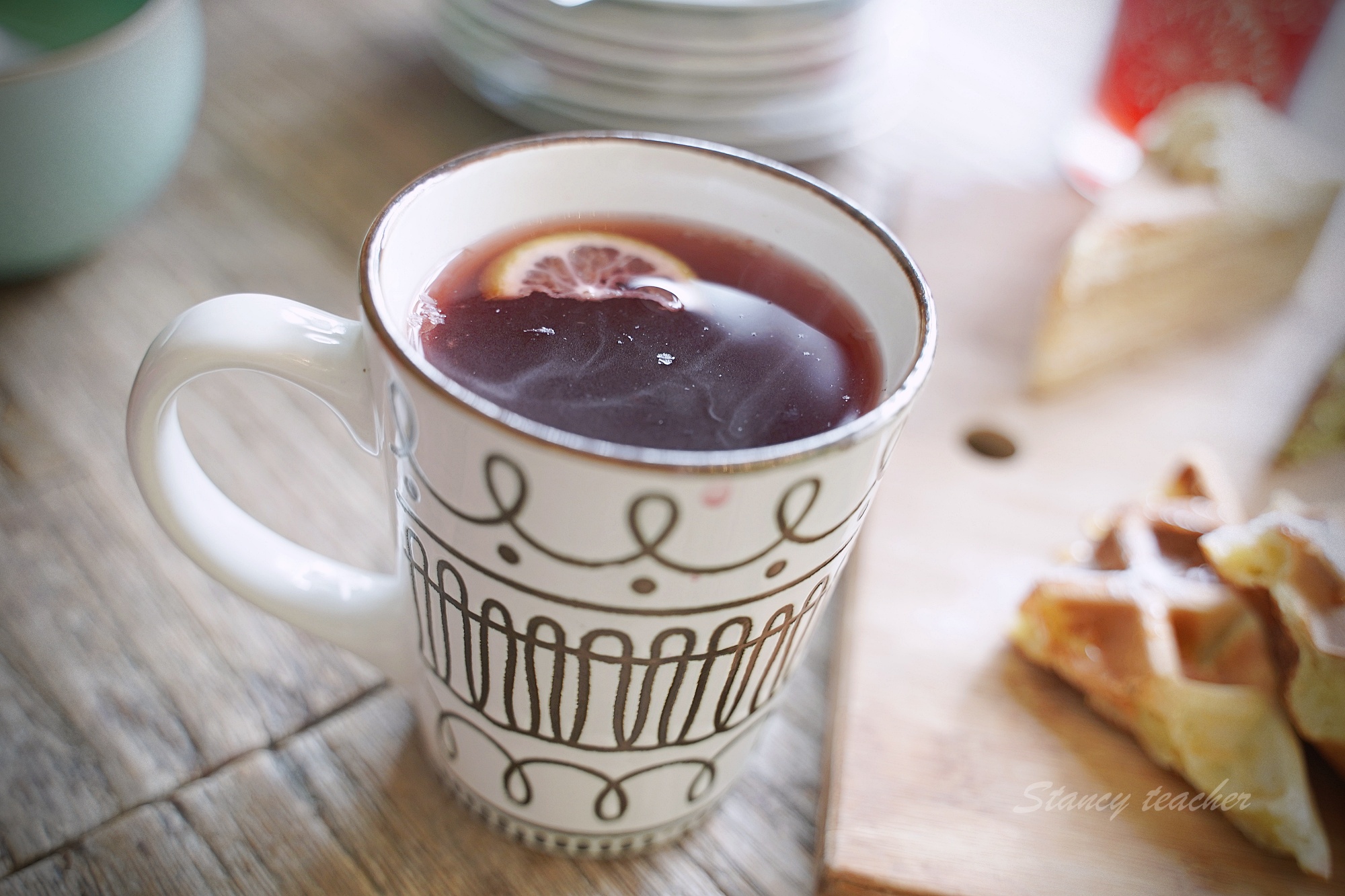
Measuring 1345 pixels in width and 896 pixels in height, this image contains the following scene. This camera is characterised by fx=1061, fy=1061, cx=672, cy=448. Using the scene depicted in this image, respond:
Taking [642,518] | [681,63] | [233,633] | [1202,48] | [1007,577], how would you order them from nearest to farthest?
[642,518] → [233,633] → [1007,577] → [681,63] → [1202,48]

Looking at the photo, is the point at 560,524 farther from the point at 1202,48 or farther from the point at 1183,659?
the point at 1202,48

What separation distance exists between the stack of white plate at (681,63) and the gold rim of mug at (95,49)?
0.29m

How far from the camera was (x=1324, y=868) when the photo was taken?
2.06ft

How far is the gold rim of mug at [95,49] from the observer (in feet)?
2.50

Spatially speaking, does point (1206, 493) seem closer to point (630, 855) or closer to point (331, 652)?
point (630, 855)

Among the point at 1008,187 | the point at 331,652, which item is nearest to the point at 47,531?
the point at 331,652

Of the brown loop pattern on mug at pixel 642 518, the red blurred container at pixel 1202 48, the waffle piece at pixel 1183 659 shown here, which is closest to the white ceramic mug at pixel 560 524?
the brown loop pattern on mug at pixel 642 518

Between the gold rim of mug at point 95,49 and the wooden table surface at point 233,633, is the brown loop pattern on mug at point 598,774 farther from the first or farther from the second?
the gold rim of mug at point 95,49

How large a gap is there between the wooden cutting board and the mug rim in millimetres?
276

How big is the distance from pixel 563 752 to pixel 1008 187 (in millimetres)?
880

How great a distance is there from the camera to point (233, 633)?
70 centimetres

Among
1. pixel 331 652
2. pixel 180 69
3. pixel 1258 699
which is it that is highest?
pixel 180 69

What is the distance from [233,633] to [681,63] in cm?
62

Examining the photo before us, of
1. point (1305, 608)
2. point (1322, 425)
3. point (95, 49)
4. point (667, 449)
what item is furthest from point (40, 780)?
point (1322, 425)
